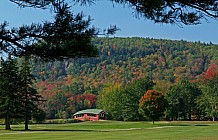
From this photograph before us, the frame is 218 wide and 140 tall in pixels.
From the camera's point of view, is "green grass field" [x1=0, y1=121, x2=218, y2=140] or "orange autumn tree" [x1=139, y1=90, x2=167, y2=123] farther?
"orange autumn tree" [x1=139, y1=90, x2=167, y2=123]

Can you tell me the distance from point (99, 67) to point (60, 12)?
131770 millimetres

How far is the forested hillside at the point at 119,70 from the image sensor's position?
102 metres

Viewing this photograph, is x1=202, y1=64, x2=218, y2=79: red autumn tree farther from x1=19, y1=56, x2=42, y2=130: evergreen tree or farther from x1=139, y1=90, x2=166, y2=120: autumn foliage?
x1=19, y1=56, x2=42, y2=130: evergreen tree

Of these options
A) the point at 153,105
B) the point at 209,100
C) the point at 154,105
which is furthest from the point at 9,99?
the point at 209,100

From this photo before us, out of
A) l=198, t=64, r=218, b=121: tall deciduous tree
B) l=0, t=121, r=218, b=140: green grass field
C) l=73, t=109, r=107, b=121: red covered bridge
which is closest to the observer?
l=0, t=121, r=218, b=140: green grass field

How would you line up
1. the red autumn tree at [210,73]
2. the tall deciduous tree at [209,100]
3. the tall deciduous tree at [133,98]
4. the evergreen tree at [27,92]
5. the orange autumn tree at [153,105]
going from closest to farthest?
the evergreen tree at [27,92] → the orange autumn tree at [153,105] → the tall deciduous tree at [209,100] → the tall deciduous tree at [133,98] → the red autumn tree at [210,73]

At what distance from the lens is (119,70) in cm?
13438

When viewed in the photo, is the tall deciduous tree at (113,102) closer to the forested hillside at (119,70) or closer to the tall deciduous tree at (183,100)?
the tall deciduous tree at (183,100)

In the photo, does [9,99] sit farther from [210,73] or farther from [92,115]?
[210,73]

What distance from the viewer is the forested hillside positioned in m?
102

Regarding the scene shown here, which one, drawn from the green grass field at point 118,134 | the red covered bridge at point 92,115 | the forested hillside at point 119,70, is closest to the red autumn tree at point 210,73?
the forested hillside at point 119,70

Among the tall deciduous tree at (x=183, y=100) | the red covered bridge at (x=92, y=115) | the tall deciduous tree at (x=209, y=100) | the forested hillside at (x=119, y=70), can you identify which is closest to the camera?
the tall deciduous tree at (x=209, y=100)

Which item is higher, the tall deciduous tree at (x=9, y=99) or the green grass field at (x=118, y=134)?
the tall deciduous tree at (x=9, y=99)

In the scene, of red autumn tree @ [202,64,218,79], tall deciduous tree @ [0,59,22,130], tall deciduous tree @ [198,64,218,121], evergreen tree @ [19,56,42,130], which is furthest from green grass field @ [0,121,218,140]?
red autumn tree @ [202,64,218,79]
